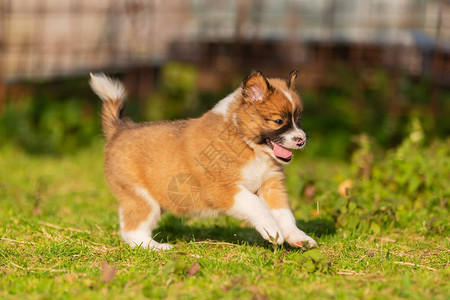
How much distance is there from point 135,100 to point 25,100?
1.91 metres

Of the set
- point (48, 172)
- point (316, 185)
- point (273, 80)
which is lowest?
point (48, 172)

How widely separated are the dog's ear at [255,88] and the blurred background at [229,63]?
4.58m

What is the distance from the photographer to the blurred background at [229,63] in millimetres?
9281

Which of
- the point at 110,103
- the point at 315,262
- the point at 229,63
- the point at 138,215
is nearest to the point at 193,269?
the point at 315,262

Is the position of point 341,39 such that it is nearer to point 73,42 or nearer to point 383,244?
point 73,42

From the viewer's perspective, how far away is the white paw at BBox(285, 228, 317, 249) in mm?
3961

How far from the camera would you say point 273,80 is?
15.3ft

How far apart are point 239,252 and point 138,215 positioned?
3.02 ft

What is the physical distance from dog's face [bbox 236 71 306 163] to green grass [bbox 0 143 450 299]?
747 mm

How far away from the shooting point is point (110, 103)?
5137 millimetres

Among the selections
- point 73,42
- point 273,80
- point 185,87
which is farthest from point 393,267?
point 73,42

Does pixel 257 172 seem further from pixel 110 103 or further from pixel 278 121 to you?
pixel 110 103

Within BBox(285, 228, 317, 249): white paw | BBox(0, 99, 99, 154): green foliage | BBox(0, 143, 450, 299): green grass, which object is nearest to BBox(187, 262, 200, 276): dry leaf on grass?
BBox(0, 143, 450, 299): green grass

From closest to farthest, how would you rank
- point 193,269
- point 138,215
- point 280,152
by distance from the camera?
point 193,269
point 280,152
point 138,215
